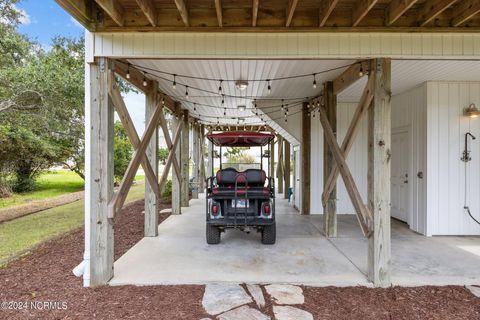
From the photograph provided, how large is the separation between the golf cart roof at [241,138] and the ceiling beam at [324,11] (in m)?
2.70

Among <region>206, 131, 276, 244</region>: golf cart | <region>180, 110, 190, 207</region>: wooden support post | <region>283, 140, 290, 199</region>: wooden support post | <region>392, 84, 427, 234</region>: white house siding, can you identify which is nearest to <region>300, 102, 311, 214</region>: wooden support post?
<region>392, 84, 427, 234</region>: white house siding

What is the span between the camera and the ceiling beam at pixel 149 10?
2.97 metres

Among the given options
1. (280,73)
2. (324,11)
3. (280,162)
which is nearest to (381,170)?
(324,11)

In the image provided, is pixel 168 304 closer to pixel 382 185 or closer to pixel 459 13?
pixel 382 185

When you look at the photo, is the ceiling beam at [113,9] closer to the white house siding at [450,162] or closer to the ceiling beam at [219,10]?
the ceiling beam at [219,10]

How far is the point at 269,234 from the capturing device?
16.0 ft

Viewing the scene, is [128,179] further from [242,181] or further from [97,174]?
[242,181]

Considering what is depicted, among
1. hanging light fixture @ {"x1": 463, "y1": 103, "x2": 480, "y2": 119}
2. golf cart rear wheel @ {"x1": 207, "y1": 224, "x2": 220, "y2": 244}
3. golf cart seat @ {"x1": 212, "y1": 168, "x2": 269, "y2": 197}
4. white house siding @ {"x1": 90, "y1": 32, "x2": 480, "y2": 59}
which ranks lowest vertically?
golf cart rear wheel @ {"x1": 207, "y1": 224, "x2": 220, "y2": 244}

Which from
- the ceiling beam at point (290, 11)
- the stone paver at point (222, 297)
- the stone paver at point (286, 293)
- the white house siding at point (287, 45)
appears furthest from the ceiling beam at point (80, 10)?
the stone paver at point (286, 293)

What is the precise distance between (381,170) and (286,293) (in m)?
1.84

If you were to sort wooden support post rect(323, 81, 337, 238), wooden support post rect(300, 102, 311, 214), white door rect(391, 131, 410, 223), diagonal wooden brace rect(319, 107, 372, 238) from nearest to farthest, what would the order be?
diagonal wooden brace rect(319, 107, 372, 238), wooden support post rect(323, 81, 337, 238), white door rect(391, 131, 410, 223), wooden support post rect(300, 102, 311, 214)

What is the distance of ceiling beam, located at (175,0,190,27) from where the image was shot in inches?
114

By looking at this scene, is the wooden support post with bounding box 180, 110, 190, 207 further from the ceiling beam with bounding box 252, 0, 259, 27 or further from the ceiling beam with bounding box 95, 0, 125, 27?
the ceiling beam with bounding box 252, 0, 259, 27

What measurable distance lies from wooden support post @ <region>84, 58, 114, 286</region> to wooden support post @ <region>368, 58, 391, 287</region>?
10.7 feet
